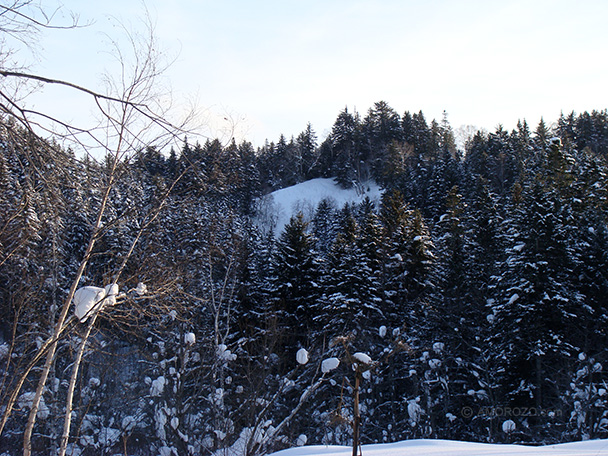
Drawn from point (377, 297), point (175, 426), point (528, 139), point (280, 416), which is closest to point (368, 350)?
point (377, 297)

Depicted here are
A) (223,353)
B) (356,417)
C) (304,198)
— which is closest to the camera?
(356,417)

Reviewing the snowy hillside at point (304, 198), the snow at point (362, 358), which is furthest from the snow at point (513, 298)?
the snowy hillside at point (304, 198)

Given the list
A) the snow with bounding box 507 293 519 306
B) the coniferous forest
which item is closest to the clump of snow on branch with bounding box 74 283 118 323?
the coniferous forest

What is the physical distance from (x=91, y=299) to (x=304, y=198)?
59796 millimetres

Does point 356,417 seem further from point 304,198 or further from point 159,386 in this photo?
point 304,198

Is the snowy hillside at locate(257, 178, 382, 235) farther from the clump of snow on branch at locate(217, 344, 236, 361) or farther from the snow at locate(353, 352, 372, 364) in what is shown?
the snow at locate(353, 352, 372, 364)

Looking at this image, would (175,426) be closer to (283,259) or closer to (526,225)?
(283,259)

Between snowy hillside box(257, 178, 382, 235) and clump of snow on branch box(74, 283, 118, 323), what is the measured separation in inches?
2012

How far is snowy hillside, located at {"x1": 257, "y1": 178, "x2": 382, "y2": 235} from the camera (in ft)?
192

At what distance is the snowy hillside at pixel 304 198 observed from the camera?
5838cm

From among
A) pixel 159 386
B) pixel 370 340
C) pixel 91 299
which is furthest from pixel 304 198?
pixel 91 299

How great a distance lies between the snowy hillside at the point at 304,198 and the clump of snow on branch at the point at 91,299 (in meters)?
51.1

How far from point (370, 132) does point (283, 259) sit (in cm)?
5269

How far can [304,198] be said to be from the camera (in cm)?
6362
